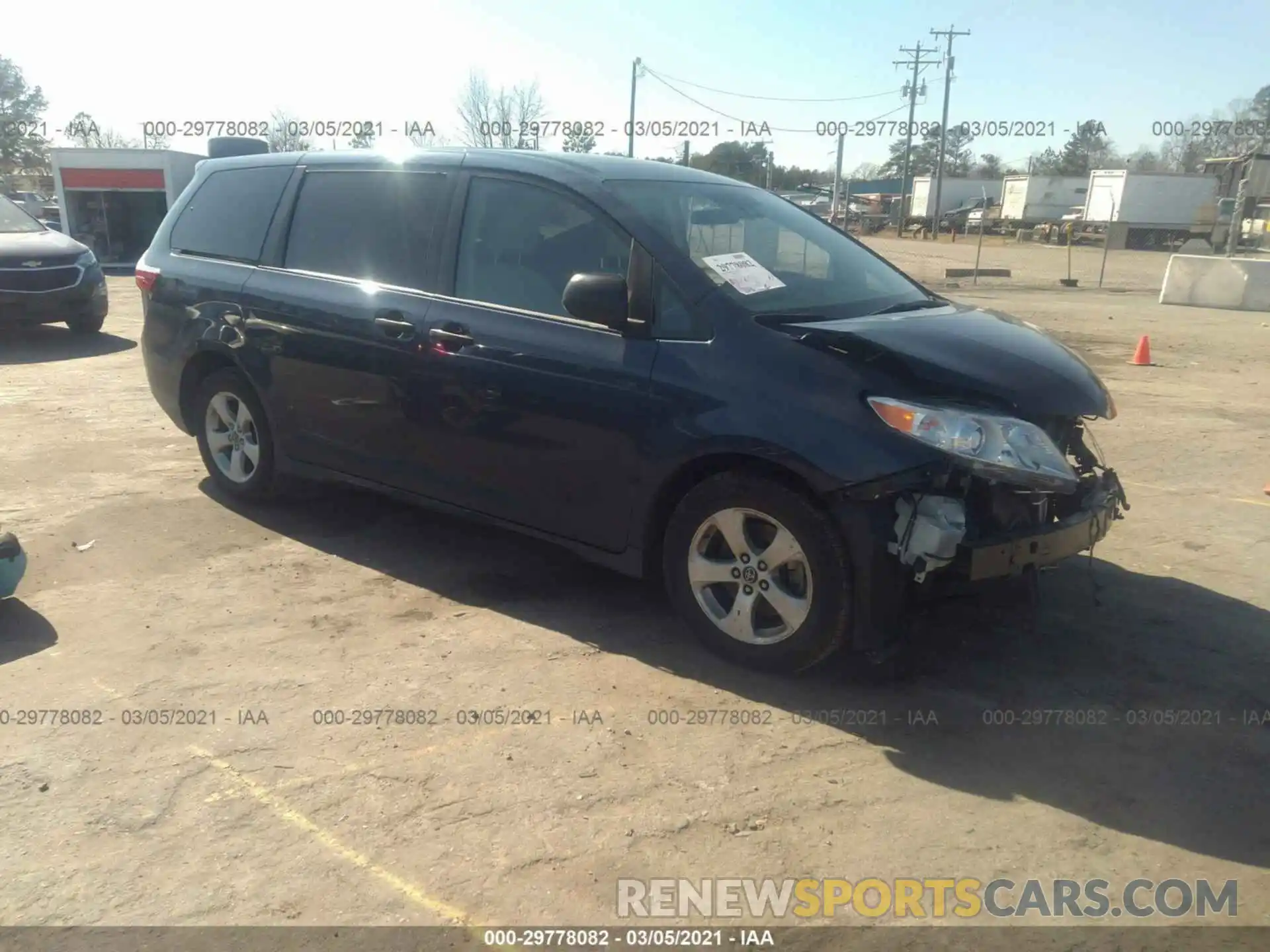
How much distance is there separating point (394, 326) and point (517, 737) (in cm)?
210

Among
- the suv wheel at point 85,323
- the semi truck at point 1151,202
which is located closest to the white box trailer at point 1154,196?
the semi truck at point 1151,202

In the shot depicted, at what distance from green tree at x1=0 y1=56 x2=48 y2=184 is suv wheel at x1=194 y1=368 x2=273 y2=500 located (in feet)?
229

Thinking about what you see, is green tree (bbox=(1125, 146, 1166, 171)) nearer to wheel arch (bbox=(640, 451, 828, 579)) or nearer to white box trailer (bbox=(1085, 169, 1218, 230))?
white box trailer (bbox=(1085, 169, 1218, 230))

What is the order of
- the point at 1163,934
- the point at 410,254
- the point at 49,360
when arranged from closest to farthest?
the point at 1163,934
the point at 410,254
the point at 49,360

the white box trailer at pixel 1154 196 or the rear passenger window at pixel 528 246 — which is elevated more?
the white box trailer at pixel 1154 196

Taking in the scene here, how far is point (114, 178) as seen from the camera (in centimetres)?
2348

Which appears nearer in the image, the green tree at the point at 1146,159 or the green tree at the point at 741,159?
the green tree at the point at 741,159

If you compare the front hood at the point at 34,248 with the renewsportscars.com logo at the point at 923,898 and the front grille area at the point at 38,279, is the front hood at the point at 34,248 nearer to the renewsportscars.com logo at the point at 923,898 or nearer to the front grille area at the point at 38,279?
the front grille area at the point at 38,279

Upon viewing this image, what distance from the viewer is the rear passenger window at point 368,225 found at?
15.4 feet

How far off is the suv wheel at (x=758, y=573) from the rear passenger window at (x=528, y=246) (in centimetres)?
103

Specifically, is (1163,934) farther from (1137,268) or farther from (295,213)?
(1137,268)

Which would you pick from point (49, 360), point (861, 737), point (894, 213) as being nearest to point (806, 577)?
point (861, 737)

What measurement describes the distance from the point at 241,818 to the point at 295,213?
3.43m

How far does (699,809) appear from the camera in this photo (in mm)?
2998
